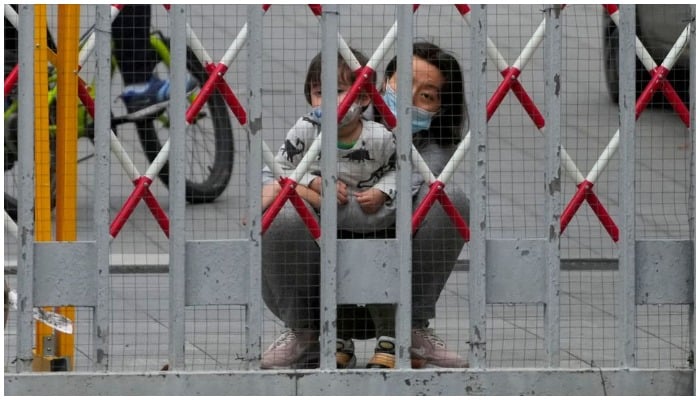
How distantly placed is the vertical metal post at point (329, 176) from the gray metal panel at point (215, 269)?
21cm

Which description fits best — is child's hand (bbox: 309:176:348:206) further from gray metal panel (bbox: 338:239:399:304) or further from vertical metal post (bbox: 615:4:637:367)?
vertical metal post (bbox: 615:4:637:367)

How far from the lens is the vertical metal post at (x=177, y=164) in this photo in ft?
13.8

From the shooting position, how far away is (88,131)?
5.97 meters

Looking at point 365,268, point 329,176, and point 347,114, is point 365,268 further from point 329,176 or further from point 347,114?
point 347,114

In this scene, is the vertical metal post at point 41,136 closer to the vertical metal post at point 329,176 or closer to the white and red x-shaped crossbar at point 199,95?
the white and red x-shaped crossbar at point 199,95

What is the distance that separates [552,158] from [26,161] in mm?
1404

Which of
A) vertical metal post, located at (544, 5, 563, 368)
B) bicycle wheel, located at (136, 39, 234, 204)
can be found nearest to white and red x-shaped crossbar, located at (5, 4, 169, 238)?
vertical metal post, located at (544, 5, 563, 368)

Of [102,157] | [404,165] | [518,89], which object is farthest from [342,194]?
[102,157]

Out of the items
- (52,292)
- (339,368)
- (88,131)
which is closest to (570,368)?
(339,368)

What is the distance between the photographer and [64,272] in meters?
4.24

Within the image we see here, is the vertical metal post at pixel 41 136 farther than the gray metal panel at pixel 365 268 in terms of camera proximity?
No

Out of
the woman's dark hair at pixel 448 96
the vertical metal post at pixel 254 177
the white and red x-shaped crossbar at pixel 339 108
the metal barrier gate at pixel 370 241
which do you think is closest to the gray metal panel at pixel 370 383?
the metal barrier gate at pixel 370 241

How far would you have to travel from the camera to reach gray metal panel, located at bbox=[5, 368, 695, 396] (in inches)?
170

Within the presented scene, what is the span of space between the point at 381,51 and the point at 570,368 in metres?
1.04
